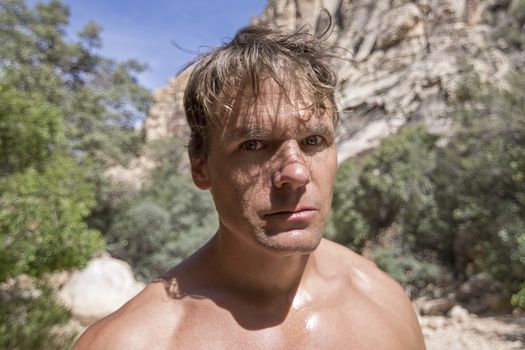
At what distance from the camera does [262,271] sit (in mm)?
1438

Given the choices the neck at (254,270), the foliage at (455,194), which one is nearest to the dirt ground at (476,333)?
the foliage at (455,194)

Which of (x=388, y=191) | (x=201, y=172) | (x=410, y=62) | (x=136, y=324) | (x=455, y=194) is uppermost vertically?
(x=410, y=62)

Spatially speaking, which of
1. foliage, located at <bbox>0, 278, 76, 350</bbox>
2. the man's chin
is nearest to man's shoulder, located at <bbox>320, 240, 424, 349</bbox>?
the man's chin

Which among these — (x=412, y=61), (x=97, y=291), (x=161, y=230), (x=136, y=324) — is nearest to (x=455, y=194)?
(x=161, y=230)

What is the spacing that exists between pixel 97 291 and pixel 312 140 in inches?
338

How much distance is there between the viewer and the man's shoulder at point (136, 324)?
48.8 inches

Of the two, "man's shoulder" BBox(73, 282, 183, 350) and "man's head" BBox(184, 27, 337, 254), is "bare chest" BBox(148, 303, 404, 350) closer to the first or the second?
"man's shoulder" BBox(73, 282, 183, 350)

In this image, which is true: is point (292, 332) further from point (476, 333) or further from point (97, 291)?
point (97, 291)

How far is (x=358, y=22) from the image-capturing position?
26531mm

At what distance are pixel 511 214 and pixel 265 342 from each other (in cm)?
853

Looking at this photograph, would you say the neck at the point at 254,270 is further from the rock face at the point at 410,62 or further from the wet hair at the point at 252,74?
the rock face at the point at 410,62

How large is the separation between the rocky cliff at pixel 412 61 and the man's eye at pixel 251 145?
47.6 feet

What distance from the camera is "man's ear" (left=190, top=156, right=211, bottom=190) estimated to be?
1434 mm

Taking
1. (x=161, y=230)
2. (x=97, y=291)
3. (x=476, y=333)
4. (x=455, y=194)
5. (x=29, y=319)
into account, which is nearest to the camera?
(x=29, y=319)
